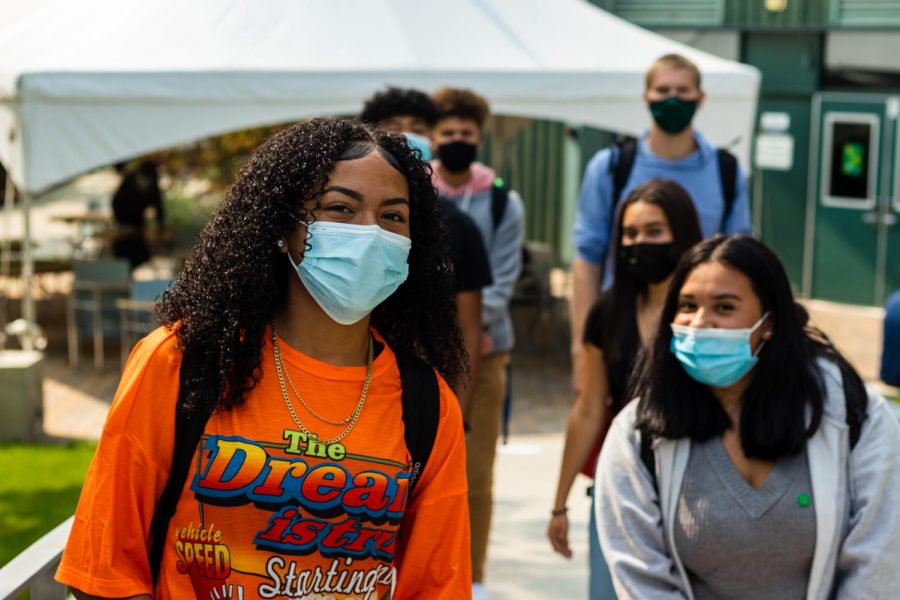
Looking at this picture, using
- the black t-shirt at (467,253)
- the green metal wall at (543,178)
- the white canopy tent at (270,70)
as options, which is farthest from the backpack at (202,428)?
→ the green metal wall at (543,178)

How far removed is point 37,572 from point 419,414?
3.80ft

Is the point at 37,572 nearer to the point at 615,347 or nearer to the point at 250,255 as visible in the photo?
the point at 250,255

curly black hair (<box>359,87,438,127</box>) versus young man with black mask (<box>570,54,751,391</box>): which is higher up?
curly black hair (<box>359,87,438,127</box>)

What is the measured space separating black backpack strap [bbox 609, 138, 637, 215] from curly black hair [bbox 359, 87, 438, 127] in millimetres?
760

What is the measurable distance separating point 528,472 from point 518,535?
55.9 inches

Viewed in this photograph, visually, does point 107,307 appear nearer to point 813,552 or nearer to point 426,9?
point 426,9

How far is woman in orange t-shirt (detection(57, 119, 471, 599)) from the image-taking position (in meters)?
2.33

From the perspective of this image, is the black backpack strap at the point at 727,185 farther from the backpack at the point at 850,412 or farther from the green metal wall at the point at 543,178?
the green metal wall at the point at 543,178

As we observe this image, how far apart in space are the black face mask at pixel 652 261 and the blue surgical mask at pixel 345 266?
1.92 m

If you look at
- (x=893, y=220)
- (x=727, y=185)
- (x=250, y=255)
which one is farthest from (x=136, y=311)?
(x=250, y=255)

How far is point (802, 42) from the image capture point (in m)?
15.0

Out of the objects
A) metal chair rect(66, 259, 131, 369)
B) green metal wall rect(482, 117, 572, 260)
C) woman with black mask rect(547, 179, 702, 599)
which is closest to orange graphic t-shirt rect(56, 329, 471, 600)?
woman with black mask rect(547, 179, 702, 599)

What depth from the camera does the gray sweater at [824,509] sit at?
3.25 metres

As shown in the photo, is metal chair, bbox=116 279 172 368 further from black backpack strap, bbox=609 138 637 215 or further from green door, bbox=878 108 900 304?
green door, bbox=878 108 900 304
